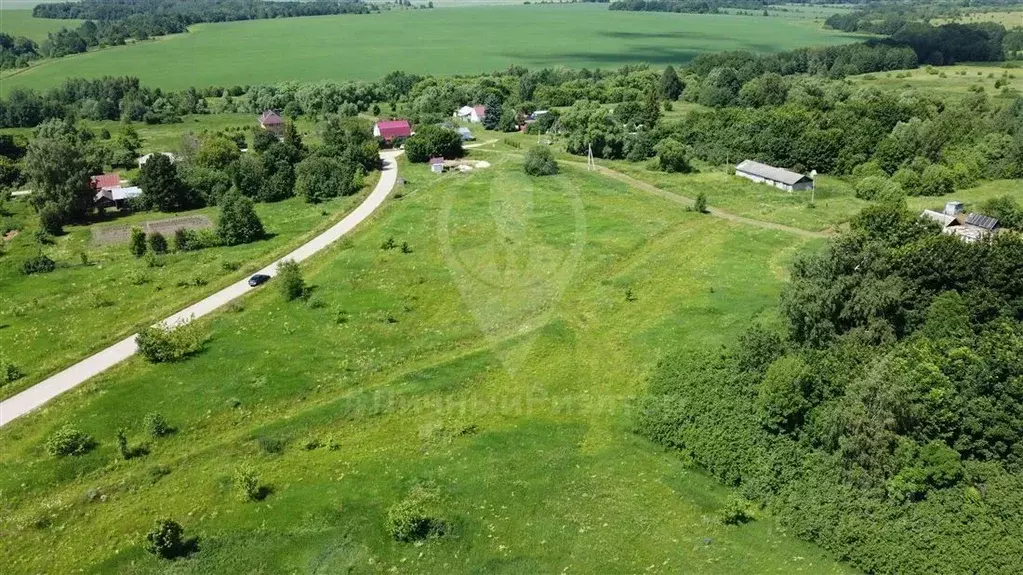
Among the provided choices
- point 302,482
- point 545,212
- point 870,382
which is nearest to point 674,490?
point 870,382

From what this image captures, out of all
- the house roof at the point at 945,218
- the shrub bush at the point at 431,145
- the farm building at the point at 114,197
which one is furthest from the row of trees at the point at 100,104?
the house roof at the point at 945,218

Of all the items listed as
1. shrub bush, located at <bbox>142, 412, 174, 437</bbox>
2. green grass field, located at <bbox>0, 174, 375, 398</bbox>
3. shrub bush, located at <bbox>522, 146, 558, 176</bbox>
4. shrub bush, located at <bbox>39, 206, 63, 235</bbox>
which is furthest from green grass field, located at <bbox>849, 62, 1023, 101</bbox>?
shrub bush, located at <bbox>39, 206, 63, 235</bbox>

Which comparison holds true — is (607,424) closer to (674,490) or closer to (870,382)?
(674,490)

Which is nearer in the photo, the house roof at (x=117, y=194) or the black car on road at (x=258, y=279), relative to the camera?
the black car on road at (x=258, y=279)

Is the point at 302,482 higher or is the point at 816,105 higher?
the point at 816,105

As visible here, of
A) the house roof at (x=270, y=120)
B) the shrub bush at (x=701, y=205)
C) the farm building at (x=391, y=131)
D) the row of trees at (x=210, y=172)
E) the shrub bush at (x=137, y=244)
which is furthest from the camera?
the house roof at (x=270, y=120)

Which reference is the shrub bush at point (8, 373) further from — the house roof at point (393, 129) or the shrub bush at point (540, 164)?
Answer: the house roof at point (393, 129)
